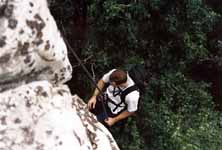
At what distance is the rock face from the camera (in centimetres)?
372

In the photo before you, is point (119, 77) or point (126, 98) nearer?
point (119, 77)

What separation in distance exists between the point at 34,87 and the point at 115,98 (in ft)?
6.45

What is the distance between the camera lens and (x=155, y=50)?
8297 millimetres

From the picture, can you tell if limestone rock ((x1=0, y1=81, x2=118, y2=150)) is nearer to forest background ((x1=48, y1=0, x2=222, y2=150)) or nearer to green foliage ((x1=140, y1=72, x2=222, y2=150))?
green foliage ((x1=140, y1=72, x2=222, y2=150))

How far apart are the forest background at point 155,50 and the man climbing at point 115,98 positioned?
82 centimetres

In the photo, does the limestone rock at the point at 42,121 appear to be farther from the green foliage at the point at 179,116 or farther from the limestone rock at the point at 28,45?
the green foliage at the point at 179,116

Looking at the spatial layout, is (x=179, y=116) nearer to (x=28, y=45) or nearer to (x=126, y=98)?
(x=126, y=98)

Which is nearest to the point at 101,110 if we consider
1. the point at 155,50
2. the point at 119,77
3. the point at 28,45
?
the point at 119,77

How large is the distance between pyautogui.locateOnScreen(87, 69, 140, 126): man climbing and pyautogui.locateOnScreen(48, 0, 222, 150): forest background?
82 centimetres

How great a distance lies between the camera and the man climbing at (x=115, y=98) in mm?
5637

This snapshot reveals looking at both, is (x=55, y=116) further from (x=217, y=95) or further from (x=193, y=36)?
(x=217, y=95)

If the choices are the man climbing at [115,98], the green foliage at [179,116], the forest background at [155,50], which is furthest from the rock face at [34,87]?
the forest background at [155,50]

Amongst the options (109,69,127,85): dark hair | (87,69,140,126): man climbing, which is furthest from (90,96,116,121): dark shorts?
(109,69,127,85): dark hair

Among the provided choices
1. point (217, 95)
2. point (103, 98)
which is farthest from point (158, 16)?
point (103, 98)
